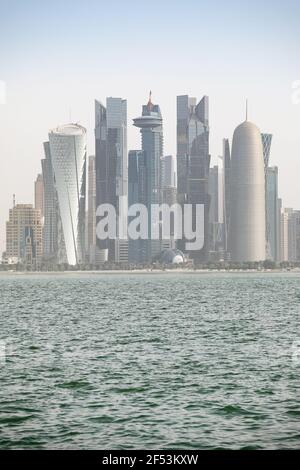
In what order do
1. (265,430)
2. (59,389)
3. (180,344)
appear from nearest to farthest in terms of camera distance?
(265,430)
(59,389)
(180,344)

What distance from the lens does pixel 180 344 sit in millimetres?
60625

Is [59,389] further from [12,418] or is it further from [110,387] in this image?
A: [12,418]

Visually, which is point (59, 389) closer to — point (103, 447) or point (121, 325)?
point (103, 447)

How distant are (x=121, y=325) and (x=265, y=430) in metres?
48.1

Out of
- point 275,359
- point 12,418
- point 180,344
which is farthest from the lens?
point 180,344

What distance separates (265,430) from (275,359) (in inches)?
783

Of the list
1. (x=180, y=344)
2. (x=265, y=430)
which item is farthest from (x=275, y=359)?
(x=265, y=430)

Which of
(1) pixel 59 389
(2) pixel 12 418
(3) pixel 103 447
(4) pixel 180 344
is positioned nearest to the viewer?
(3) pixel 103 447

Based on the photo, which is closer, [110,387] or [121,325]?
[110,387]

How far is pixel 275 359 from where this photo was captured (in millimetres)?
51062
